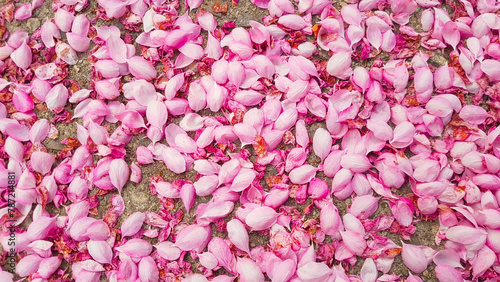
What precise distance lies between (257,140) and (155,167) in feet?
0.64

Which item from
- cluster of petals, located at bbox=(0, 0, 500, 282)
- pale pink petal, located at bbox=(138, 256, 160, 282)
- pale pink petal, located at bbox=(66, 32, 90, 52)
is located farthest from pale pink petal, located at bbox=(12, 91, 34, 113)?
pale pink petal, located at bbox=(138, 256, 160, 282)

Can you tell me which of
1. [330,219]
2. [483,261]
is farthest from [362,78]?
[483,261]

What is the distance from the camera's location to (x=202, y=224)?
0.71 metres

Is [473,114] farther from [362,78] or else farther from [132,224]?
[132,224]

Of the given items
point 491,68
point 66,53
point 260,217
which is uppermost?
point 66,53

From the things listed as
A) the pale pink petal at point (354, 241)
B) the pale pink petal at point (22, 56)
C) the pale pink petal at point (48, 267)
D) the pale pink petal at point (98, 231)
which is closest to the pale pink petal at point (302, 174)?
the pale pink petal at point (354, 241)

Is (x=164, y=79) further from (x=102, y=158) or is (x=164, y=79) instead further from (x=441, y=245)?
(x=441, y=245)

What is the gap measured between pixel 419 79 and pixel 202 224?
0.47 metres

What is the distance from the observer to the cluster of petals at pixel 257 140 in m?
0.70

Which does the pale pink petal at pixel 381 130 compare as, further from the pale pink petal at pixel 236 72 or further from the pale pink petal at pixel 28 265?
the pale pink petal at pixel 28 265

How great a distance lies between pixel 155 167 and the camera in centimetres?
76

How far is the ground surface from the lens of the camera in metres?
0.71

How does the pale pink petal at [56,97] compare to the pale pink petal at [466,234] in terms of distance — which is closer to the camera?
the pale pink petal at [466,234]

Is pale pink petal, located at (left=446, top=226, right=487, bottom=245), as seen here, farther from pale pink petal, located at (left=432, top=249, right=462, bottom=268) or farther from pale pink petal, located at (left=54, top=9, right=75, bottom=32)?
pale pink petal, located at (left=54, top=9, right=75, bottom=32)
